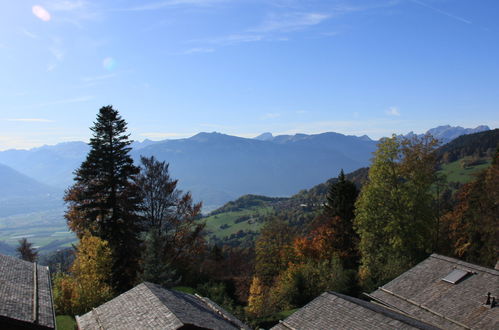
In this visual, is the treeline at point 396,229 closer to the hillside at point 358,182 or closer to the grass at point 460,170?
the hillside at point 358,182

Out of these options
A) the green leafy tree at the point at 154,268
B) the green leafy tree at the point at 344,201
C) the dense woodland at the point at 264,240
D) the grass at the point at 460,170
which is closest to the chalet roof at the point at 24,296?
the dense woodland at the point at 264,240

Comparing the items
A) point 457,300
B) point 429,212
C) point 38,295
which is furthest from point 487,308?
point 38,295

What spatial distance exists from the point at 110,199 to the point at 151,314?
56.4 ft

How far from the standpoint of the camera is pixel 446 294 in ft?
67.9

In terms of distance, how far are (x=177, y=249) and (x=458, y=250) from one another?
2910cm

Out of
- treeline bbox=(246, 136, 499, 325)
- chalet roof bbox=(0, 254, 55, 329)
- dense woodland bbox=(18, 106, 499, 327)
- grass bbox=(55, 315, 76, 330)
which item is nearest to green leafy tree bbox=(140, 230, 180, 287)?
dense woodland bbox=(18, 106, 499, 327)

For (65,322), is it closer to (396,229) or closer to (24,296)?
(24,296)

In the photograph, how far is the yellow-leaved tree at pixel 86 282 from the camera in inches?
1043

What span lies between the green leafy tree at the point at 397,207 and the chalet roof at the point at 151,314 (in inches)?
765

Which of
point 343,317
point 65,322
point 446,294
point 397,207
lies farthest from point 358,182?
point 343,317

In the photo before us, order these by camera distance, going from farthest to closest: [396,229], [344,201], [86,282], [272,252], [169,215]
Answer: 1. [344,201]
2. [272,252]
3. [169,215]
4. [396,229]
5. [86,282]

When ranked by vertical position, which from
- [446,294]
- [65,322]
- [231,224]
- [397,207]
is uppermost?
[397,207]

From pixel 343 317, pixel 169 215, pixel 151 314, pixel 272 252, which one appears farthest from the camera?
pixel 272 252

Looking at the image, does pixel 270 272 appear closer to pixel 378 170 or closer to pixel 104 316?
pixel 378 170
